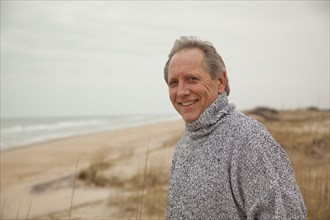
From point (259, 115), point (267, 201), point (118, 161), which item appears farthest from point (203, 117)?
point (259, 115)

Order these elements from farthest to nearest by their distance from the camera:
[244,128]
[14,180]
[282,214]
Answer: [14,180]
[244,128]
[282,214]

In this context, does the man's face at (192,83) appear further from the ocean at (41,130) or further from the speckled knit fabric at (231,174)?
the ocean at (41,130)

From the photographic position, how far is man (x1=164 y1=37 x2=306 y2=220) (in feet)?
4.08

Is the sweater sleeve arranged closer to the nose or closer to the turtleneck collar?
the turtleneck collar

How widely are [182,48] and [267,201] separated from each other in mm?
689

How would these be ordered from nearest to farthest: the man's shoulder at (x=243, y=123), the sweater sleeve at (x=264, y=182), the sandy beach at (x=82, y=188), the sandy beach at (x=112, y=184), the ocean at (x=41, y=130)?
the sweater sleeve at (x=264, y=182)
the man's shoulder at (x=243, y=123)
the sandy beach at (x=112, y=184)
the sandy beach at (x=82, y=188)
the ocean at (x=41, y=130)

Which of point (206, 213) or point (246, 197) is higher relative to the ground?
point (246, 197)

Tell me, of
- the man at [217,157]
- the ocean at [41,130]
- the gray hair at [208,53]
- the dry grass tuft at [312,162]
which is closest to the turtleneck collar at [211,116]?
the man at [217,157]

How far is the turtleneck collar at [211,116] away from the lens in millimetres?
1465

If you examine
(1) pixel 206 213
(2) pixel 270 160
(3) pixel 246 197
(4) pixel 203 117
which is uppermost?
(4) pixel 203 117

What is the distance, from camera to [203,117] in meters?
1.48

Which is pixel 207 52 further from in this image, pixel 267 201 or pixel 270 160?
pixel 267 201

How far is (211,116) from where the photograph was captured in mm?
1478

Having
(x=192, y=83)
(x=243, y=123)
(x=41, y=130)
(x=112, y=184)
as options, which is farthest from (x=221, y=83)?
(x=41, y=130)
